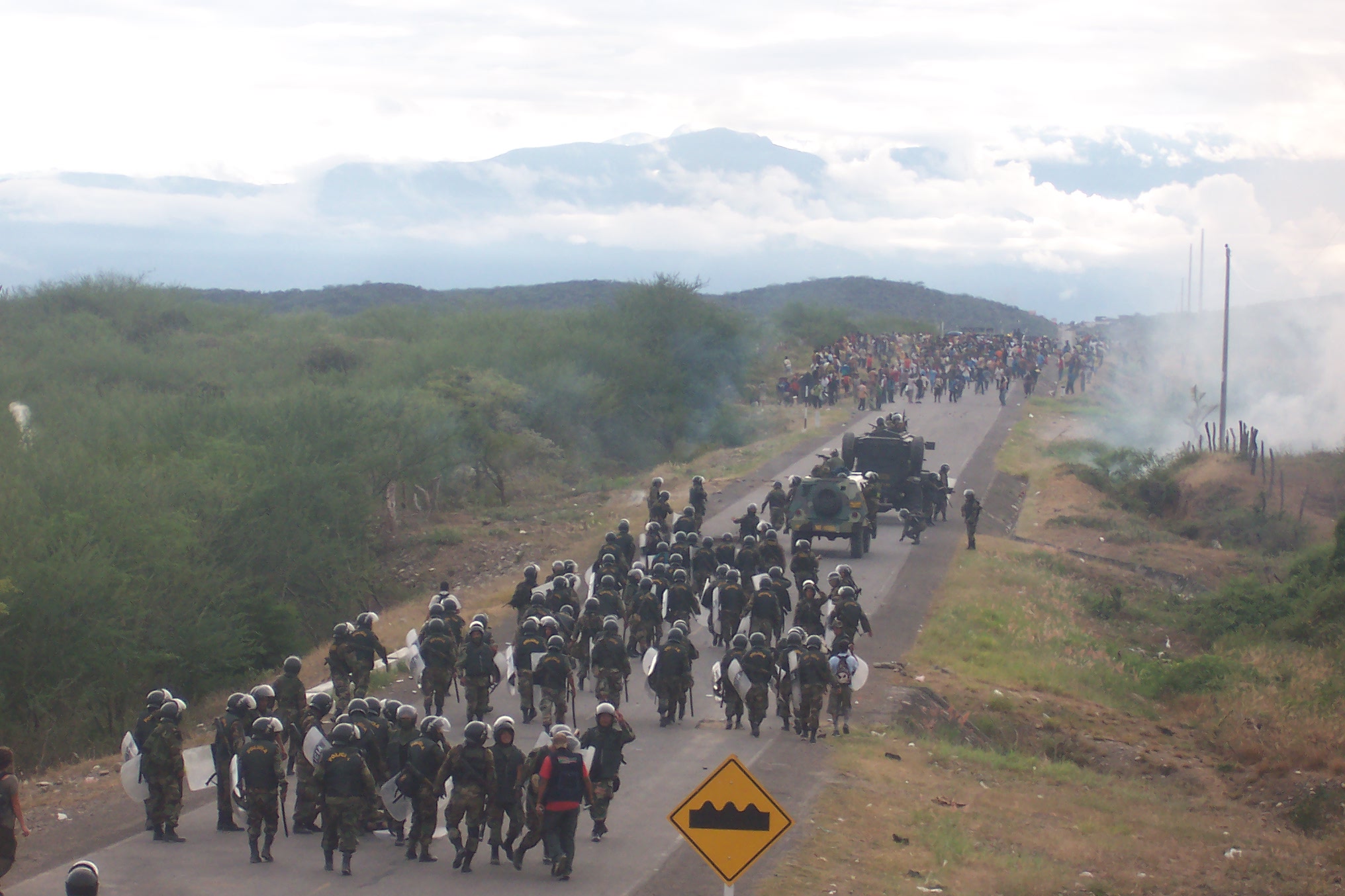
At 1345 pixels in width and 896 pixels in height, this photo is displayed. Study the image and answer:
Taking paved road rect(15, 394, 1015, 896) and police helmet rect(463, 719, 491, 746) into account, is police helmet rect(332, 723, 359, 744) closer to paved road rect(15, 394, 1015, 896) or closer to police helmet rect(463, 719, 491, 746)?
police helmet rect(463, 719, 491, 746)

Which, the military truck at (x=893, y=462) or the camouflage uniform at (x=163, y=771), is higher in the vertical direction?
the military truck at (x=893, y=462)

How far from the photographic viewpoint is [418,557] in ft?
113

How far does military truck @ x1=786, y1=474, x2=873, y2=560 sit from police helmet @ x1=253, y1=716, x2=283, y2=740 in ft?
53.2

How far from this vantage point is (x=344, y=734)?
1065cm

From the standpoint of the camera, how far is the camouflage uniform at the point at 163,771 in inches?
442

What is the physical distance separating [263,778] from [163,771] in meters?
1.20

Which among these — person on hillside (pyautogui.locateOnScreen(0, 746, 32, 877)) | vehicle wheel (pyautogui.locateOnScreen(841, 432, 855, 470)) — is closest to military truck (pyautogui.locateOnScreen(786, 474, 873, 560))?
vehicle wheel (pyautogui.locateOnScreen(841, 432, 855, 470))

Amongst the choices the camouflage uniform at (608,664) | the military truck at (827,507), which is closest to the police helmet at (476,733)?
the camouflage uniform at (608,664)

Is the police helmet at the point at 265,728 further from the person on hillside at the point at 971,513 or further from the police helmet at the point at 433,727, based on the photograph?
the person on hillside at the point at 971,513

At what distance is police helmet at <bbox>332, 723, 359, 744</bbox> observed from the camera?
10.6 meters

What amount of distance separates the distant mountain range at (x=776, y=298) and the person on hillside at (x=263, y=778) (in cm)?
12331

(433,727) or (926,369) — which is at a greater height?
(926,369)

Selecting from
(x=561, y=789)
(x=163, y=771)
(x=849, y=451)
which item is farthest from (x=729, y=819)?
(x=849, y=451)

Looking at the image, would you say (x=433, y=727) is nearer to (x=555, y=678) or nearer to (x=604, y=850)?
(x=604, y=850)
